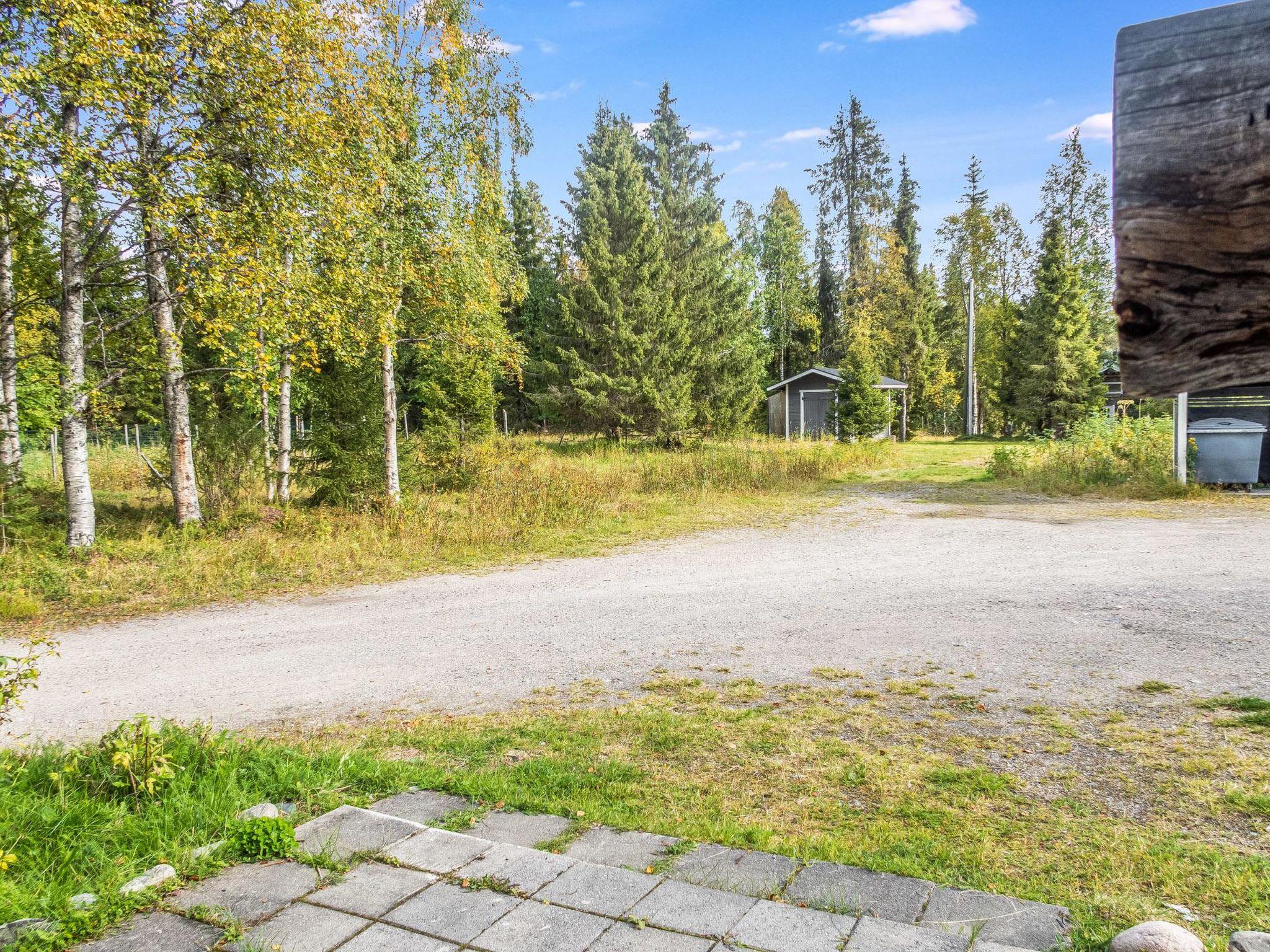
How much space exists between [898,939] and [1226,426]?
15593 millimetres

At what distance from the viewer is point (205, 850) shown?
9.37 ft

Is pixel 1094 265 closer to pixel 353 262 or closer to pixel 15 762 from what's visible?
pixel 353 262

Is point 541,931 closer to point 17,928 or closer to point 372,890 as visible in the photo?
point 372,890

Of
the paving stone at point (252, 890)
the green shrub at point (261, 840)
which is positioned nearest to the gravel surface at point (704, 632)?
the green shrub at point (261, 840)

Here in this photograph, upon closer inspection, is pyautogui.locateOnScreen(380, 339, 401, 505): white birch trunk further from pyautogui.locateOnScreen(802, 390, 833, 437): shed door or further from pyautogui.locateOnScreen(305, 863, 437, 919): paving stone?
pyautogui.locateOnScreen(802, 390, 833, 437): shed door

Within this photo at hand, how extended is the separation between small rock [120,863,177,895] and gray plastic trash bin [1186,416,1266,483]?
1665 centimetres

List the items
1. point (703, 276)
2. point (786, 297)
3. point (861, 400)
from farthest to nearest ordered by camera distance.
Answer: point (786, 297)
point (703, 276)
point (861, 400)

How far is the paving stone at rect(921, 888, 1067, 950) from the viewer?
94.3 inches

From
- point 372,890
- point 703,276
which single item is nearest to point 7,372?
point 372,890

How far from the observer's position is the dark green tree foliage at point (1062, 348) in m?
28.5

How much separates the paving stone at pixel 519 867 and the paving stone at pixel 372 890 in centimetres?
16

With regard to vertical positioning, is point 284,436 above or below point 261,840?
above

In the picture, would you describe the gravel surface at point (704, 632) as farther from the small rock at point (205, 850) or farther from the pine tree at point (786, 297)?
the pine tree at point (786, 297)

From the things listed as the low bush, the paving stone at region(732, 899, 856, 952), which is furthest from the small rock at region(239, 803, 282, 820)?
the low bush
